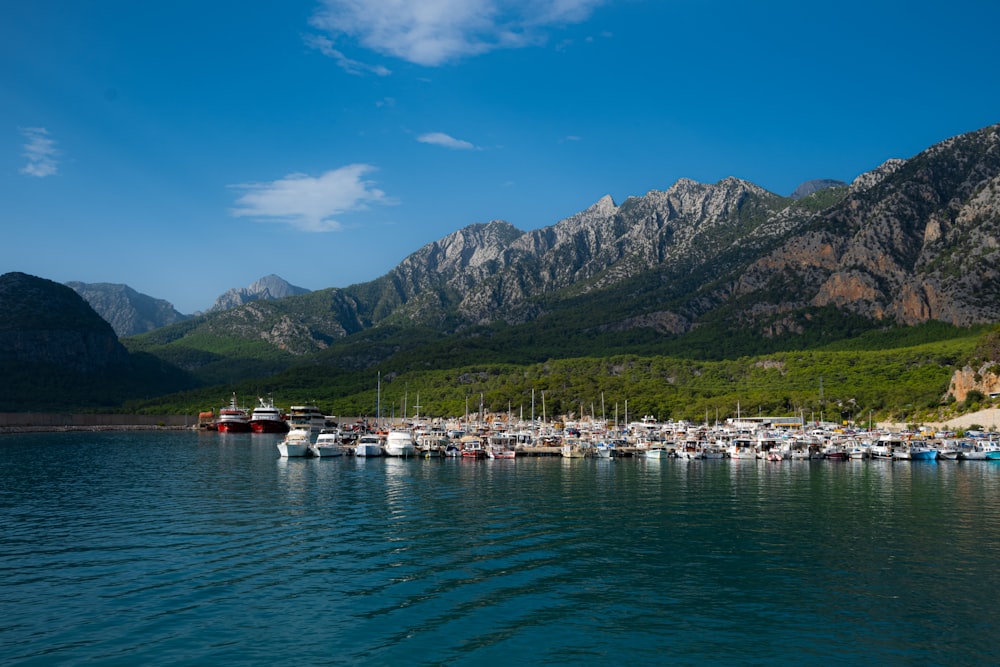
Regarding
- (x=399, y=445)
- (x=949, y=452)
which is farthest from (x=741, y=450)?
(x=399, y=445)

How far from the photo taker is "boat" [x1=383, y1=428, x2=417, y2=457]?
110m

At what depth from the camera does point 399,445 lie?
363 ft

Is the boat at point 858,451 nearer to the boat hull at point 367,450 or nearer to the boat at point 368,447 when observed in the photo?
the boat at point 368,447

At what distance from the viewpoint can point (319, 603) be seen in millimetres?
26406

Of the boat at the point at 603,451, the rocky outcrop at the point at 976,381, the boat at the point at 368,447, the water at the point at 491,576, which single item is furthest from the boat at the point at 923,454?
the boat at the point at 368,447

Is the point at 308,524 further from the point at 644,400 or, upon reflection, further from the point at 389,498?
the point at 644,400

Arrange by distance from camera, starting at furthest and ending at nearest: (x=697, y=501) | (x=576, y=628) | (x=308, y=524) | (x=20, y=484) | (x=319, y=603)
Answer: (x=20, y=484), (x=697, y=501), (x=308, y=524), (x=319, y=603), (x=576, y=628)

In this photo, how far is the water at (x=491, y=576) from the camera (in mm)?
22031

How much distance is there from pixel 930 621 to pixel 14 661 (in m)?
29.2

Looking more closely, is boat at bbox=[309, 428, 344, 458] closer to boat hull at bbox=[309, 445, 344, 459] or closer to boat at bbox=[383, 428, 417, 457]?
boat hull at bbox=[309, 445, 344, 459]

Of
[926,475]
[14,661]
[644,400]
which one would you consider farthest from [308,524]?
[644,400]

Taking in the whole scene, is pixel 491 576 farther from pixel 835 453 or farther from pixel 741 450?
pixel 835 453

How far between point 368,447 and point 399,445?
17.2ft

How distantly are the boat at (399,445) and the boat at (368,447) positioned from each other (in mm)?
1480
